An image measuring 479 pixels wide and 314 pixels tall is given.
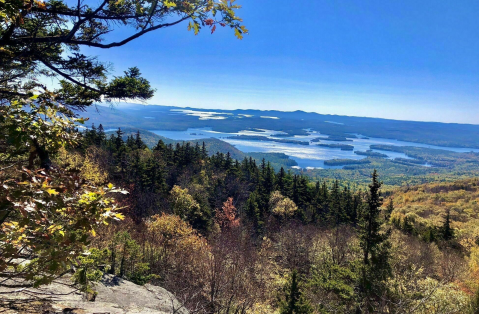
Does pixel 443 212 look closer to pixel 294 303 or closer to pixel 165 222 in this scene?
pixel 294 303

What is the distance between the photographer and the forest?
2.08 meters

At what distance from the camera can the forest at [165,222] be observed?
2.08 metres

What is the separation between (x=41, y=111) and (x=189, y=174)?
45906mm

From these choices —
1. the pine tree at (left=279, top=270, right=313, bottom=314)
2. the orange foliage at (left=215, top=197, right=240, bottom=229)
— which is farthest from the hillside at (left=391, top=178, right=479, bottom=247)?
the orange foliage at (left=215, top=197, right=240, bottom=229)

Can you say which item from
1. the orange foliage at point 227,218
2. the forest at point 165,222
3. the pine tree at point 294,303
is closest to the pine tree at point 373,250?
the forest at point 165,222

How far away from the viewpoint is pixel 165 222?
Answer: 21641mm

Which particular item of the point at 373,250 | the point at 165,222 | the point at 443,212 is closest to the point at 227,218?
the point at 165,222

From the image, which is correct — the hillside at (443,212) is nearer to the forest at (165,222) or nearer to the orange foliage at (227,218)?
the forest at (165,222)

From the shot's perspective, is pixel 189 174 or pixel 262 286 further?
pixel 189 174

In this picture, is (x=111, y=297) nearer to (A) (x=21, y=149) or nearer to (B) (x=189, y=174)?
(A) (x=21, y=149)

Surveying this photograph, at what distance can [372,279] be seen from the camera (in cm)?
1348

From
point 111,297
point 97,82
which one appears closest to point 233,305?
point 111,297

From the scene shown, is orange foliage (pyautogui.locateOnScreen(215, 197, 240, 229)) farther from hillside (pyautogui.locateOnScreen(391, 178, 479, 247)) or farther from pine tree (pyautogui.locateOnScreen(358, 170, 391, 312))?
hillside (pyautogui.locateOnScreen(391, 178, 479, 247))

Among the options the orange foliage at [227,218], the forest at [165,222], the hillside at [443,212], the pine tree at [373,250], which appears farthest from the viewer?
the orange foliage at [227,218]
